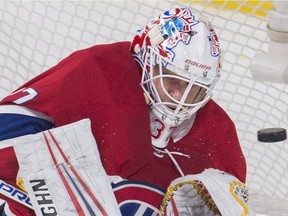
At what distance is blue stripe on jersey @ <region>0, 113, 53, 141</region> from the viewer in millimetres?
1805

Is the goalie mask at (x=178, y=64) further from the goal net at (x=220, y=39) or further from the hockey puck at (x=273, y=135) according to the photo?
the goal net at (x=220, y=39)

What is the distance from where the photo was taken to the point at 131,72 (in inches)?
74.7

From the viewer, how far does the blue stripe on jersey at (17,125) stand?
1805 mm

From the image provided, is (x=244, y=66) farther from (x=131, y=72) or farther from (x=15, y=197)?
(x=15, y=197)

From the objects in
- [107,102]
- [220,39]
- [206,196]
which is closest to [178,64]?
[107,102]

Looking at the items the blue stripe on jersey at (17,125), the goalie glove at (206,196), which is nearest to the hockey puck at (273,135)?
the goalie glove at (206,196)

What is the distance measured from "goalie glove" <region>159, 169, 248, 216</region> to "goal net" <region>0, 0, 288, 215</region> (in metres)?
0.60

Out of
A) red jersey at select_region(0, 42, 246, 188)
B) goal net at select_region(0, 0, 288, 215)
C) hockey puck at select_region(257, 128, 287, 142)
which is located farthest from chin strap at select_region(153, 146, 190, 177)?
goal net at select_region(0, 0, 288, 215)

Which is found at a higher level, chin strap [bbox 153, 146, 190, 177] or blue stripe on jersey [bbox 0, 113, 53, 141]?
blue stripe on jersey [bbox 0, 113, 53, 141]

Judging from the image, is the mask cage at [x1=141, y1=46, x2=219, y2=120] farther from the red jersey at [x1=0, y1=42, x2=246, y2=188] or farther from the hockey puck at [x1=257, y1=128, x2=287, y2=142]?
the hockey puck at [x1=257, y1=128, x2=287, y2=142]

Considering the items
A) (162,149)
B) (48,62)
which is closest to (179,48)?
(162,149)

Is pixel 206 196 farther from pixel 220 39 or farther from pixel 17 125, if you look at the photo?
pixel 220 39

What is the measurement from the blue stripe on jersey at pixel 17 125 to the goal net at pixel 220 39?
0.89m

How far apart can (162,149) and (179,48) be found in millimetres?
277
